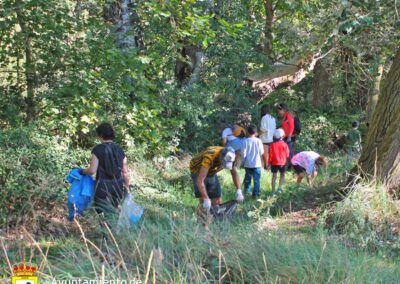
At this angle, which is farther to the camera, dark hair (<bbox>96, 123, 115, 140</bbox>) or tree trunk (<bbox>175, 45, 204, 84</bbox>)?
tree trunk (<bbox>175, 45, 204, 84</bbox>)

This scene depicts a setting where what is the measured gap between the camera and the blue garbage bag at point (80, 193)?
252 inches

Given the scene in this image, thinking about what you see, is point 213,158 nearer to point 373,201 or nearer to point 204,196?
point 204,196

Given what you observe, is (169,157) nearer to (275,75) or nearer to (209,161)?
(209,161)

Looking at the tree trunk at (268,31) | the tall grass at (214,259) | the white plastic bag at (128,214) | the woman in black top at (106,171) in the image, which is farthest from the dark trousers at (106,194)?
the tree trunk at (268,31)

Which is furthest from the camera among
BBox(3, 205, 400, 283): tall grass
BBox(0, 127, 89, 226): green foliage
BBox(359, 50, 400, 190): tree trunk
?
BBox(359, 50, 400, 190): tree trunk

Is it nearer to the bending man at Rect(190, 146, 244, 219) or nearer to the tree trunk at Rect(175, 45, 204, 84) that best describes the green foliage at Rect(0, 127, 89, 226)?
the bending man at Rect(190, 146, 244, 219)

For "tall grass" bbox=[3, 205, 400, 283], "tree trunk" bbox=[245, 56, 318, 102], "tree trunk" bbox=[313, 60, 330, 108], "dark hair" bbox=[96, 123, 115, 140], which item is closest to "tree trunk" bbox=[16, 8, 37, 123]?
"dark hair" bbox=[96, 123, 115, 140]

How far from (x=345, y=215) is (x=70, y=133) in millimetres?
5006

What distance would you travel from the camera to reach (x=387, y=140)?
A: 315 inches

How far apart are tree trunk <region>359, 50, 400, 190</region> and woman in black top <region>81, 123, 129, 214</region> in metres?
4.03

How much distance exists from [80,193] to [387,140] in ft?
15.6

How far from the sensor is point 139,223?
5.68 metres

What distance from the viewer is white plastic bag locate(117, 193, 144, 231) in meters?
5.60

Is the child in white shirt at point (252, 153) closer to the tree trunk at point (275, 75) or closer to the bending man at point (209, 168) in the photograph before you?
the bending man at point (209, 168)
